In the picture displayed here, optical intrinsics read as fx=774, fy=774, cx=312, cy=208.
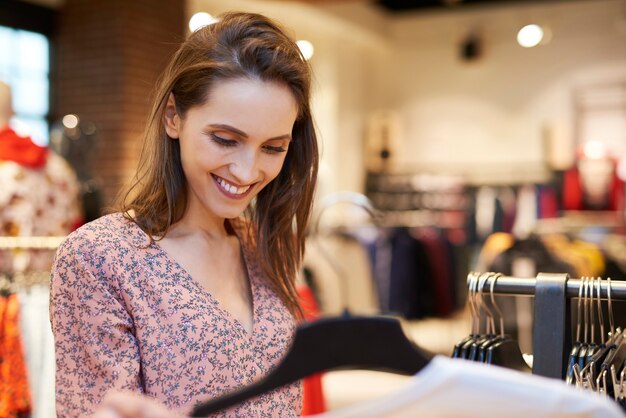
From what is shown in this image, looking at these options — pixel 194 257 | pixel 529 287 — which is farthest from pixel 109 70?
pixel 529 287

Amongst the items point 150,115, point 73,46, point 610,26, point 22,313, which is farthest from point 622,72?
point 150,115

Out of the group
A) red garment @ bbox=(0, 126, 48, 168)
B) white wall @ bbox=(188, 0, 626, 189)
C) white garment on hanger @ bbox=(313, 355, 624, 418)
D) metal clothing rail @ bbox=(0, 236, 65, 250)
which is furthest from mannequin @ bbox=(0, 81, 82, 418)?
white wall @ bbox=(188, 0, 626, 189)

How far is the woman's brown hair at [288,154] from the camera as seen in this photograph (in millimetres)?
1355

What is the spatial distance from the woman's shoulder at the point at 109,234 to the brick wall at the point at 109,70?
14.3ft

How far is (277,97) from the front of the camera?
134 centimetres

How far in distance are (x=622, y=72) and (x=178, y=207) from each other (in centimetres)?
697

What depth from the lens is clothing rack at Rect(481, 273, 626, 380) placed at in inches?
49.6

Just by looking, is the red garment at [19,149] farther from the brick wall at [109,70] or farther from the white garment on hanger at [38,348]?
the brick wall at [109,70]

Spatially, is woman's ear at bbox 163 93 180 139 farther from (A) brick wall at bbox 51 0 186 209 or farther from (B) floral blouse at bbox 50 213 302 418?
(A) brick wall at bbox 51 0 186 209

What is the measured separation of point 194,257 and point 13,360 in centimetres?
150

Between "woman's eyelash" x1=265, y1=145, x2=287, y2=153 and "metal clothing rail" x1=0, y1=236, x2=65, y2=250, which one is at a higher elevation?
"woman's eyelash" x1=265, y1=145, x2=287, y2=153

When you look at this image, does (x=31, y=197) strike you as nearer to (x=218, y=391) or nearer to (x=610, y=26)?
(x=218, y=391)

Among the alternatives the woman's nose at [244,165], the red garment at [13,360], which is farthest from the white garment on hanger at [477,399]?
the red garment at [13,360]

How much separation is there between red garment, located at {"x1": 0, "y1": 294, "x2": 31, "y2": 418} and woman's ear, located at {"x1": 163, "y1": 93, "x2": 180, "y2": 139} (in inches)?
58.5
